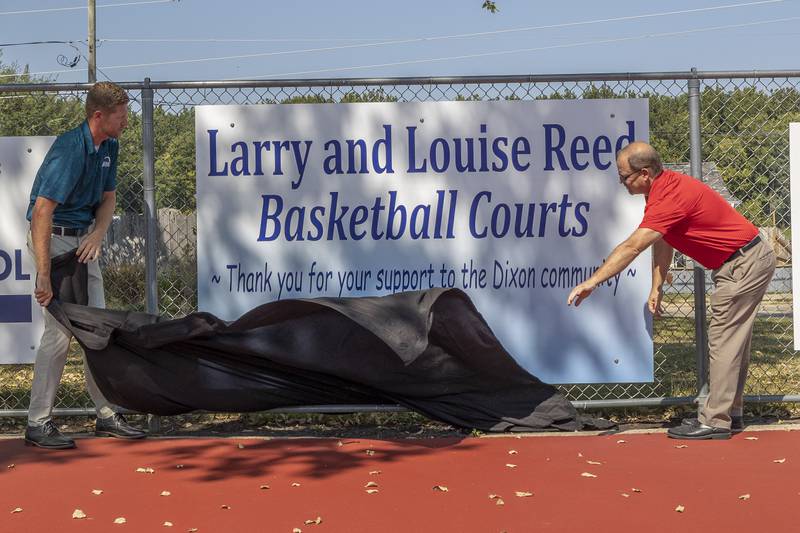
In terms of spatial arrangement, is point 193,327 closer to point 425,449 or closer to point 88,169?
point 88,169

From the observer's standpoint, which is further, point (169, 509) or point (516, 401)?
point (516, 401)

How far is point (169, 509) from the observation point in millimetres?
4746

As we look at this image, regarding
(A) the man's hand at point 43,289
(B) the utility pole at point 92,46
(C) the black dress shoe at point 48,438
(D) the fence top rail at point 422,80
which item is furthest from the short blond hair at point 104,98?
(B) the utility pole at point 92,46

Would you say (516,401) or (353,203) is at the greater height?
(353,203)

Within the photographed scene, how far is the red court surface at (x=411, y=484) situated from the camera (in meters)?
4.52

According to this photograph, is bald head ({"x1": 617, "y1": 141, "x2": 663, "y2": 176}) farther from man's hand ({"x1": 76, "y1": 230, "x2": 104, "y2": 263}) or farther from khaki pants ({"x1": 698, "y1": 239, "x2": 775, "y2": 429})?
man's hand ({"x1": 76, "y1": 230, "x2": 104, "y2": 263})

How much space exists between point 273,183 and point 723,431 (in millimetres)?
3191

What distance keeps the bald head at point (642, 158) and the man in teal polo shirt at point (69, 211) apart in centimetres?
297

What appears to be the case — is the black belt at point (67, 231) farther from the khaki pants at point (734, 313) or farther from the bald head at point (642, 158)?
the khaki pants at point (734, 313)

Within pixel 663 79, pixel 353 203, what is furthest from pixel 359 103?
pixel 663 79

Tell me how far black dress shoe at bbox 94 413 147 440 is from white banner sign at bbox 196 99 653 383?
2.94 ft

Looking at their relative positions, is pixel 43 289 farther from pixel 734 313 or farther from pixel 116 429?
pixel 734 313

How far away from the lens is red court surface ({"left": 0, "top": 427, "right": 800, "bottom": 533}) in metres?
Result: 4.52

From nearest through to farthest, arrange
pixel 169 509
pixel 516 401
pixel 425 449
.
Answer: pixel 169 509 < pixel 425 449 < pixel 516 401
